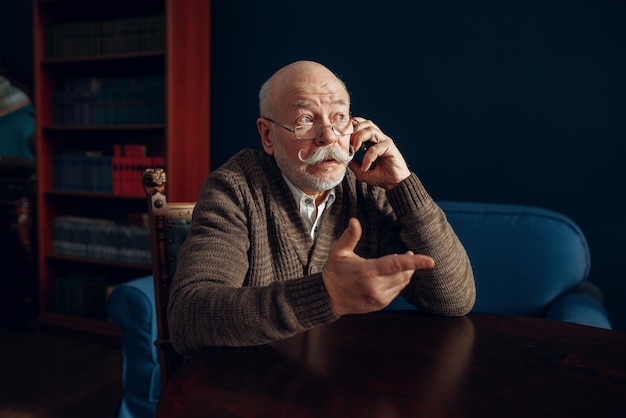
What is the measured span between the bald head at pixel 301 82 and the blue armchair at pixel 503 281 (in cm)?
76

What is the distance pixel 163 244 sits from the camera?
1387mm

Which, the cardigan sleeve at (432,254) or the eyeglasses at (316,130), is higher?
the eyeglasses at (316,130)

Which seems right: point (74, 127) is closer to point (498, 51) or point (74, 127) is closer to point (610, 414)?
point (498, 51)

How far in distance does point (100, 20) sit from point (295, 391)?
3142 millimetres

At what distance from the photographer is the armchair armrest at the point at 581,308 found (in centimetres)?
145

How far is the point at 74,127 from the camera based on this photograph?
2.89 meters

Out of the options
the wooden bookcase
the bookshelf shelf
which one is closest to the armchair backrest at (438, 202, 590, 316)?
the wooden bookcase

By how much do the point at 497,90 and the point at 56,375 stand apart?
2518 millimetres

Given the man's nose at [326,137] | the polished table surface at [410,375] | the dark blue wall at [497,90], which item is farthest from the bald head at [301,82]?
the dark blue wall at [497,90]

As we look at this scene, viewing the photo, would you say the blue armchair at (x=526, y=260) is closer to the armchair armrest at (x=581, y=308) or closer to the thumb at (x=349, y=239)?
the armchair armrest at (x=581, y=308)

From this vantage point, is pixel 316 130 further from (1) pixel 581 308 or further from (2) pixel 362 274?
(1) pixel 581 308

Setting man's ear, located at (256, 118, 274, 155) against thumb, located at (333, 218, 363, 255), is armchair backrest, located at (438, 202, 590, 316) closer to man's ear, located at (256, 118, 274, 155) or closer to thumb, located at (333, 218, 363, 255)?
man's ear, located at (256, 118, 274, 155)

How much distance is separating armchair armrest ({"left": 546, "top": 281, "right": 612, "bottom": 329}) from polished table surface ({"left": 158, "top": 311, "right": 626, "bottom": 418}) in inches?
16.8

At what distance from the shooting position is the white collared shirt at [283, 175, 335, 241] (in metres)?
1.38
